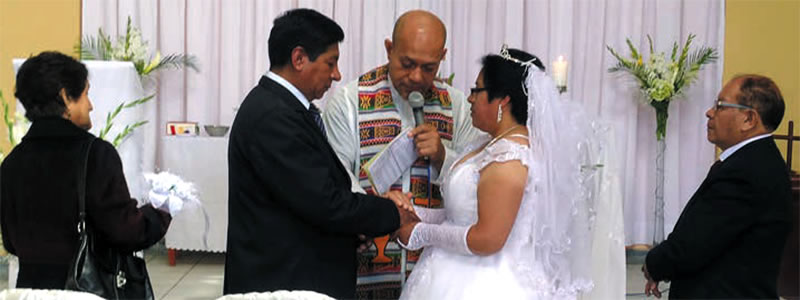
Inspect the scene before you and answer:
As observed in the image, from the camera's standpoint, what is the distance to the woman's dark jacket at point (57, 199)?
2.25m

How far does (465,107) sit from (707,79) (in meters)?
4.17

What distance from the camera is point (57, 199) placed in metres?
2.25

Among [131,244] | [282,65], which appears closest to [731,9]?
[282,65]

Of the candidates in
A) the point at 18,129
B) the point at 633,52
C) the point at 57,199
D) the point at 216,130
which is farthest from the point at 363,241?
the point at 633,52

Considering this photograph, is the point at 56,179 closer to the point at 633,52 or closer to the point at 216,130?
the point at 216,130

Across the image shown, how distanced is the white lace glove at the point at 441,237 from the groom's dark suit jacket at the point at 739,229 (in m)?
0.63

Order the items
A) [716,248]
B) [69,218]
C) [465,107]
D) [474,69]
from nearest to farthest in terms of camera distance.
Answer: [69,218]
[716,248]
[465,107]
[474,69]

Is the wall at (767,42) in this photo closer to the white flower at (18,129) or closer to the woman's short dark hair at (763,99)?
the woman's short dark hair at (763,99)

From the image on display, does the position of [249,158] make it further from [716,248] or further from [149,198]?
[716,248]

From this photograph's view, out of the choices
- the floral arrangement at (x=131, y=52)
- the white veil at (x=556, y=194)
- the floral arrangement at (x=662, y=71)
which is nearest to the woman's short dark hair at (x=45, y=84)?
the white veil at (x=556, y=194)

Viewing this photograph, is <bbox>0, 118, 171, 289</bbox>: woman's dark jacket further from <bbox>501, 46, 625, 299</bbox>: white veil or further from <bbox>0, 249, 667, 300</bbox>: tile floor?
<bbox>0, 249, 667, 300</bbox>: tile floor

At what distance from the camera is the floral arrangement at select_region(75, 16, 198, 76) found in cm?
603

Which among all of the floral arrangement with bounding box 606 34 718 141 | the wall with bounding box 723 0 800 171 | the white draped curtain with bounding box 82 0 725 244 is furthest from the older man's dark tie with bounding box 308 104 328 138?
the wall with bounding box 723 0 800 171

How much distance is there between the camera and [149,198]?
259cm
